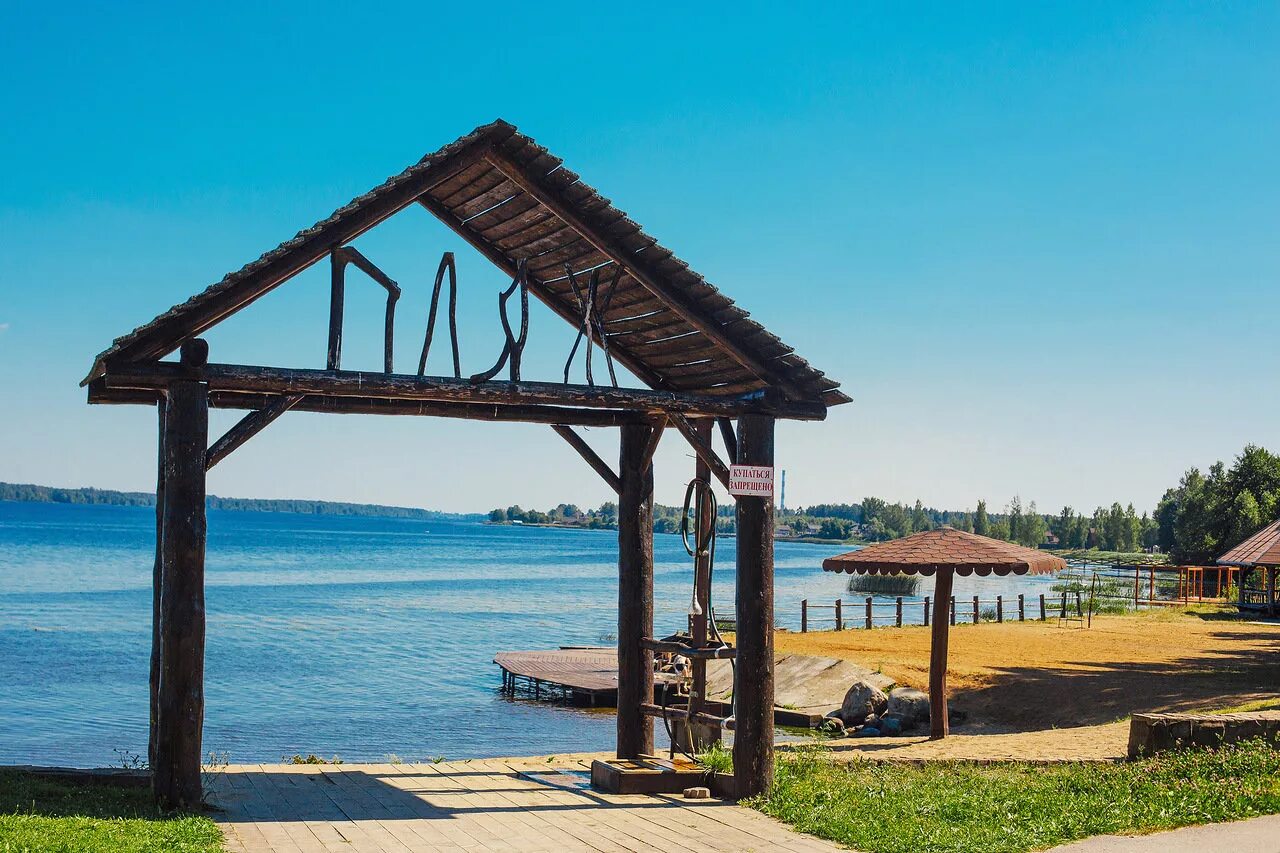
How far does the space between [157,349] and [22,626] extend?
43540 millimetres

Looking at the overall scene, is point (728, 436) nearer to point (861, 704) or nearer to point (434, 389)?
point (434, 389)

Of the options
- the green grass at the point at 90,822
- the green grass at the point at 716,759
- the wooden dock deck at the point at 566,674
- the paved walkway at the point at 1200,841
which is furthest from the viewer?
the wooden dock deck at the point at 566,674

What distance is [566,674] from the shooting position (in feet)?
98.8

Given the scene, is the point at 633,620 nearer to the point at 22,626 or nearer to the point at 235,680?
the point at 235,680

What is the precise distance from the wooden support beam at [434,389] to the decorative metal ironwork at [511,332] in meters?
0.08

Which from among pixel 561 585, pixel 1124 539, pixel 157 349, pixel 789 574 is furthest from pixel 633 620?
pixel 1124 539

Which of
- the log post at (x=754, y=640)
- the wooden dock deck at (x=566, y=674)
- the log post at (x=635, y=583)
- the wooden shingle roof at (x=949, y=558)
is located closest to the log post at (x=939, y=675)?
the wooden shingle roof at (x=949, y=558)

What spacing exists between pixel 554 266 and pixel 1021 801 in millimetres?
6205

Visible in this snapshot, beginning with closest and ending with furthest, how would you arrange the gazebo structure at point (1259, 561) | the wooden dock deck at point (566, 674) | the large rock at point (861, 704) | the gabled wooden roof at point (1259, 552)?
the large rock at point (861, 704) < the wooden dock deck at point (566, 674) < the gabled wooden roof at point (1259, 552) < the gazebo structure at point (1259, 561)

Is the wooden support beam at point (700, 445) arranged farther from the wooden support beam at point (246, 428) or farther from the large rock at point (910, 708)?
the large rock at point (910, 708)

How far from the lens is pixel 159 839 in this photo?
7.57 m

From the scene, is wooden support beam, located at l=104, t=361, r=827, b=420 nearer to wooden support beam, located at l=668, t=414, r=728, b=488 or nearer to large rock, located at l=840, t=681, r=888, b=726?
wooden support beam, located at l=668, t=414, r=728, b=488

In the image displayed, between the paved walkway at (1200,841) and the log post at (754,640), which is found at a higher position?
the log post at (754,640)

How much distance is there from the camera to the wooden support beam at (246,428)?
9219mm
